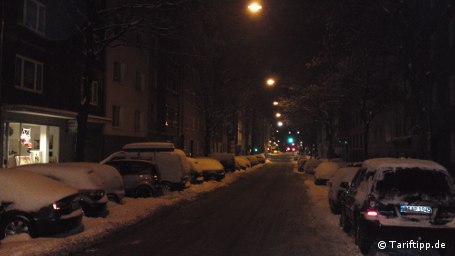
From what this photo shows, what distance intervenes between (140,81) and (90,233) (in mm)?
28310

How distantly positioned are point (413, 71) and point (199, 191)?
10700 mm

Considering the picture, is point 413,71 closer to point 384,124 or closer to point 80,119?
point 80,119

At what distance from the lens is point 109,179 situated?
1497cm

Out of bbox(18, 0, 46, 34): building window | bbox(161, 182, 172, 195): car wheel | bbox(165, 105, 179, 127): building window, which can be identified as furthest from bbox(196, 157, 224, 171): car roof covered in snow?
bbox(165, 105, 179, 127): building window

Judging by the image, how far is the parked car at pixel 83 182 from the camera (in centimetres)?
1302

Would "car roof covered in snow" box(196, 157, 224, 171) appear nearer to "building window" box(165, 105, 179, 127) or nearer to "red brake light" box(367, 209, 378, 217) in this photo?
"building window" box(165, 105, 179, 127)

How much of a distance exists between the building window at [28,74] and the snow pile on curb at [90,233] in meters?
8.01

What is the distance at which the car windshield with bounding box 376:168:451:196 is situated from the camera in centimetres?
902

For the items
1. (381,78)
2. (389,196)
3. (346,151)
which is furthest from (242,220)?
(346,151)

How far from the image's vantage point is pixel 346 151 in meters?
63.3

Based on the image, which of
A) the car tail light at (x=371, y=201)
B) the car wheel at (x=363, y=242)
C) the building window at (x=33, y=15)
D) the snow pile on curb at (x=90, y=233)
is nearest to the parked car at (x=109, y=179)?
the snow pile on curb at (x=90, y=233)

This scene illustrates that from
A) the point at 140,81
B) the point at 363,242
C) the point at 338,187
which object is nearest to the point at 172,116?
the point at 140,81

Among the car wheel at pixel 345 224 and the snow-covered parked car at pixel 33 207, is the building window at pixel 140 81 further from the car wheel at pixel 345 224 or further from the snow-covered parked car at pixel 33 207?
the car wheel at pixel 345 224

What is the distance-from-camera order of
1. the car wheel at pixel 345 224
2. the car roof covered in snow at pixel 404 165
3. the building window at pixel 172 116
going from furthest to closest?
the building window at pixel 172 116 → the car wheel at pixel 345 224 → the car roof covered in snow at pixel 404 165
